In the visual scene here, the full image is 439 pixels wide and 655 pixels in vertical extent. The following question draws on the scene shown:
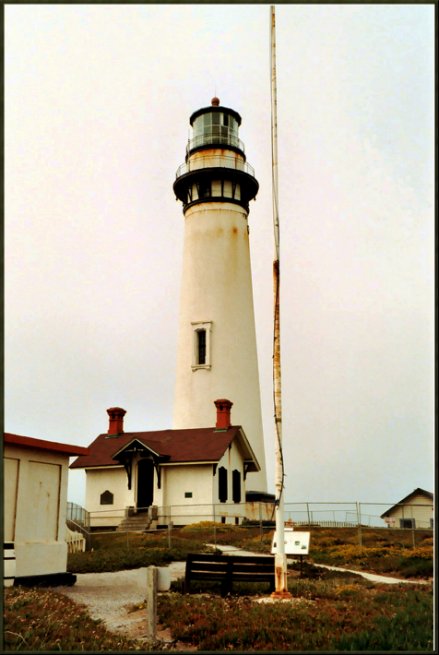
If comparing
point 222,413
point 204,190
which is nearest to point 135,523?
point 222,413

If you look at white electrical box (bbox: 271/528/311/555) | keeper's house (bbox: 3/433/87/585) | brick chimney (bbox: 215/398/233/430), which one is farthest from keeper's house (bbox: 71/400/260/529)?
white electrical box (bbox: 271/528/311/555)

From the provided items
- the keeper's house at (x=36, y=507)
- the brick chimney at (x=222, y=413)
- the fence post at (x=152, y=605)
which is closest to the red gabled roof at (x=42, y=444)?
the keeper's house at (x=36, y=507)

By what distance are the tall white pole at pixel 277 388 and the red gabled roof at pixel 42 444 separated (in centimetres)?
477

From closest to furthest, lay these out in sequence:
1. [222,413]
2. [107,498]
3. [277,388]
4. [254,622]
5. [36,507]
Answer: [254,622], [277,388], [36,507], [107,498], [222,413]

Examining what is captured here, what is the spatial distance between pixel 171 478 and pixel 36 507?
17.5 metres

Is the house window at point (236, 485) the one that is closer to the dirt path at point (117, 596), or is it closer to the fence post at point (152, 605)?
the dirt path at point (117, 596)

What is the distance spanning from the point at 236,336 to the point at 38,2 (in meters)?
28.6

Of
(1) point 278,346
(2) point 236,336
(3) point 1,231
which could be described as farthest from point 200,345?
(3) point 1,231

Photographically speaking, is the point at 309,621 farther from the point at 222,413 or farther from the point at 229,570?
the point at 222,413

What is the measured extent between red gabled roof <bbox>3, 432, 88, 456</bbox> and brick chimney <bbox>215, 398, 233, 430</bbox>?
59.3 feet

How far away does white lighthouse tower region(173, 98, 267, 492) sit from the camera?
34562mm

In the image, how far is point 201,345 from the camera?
35281 mm

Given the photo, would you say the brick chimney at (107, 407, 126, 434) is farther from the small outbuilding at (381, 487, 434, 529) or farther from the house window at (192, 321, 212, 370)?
the small outbuilding at (381, 487, 434, 529)

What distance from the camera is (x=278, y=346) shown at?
13.0 m
